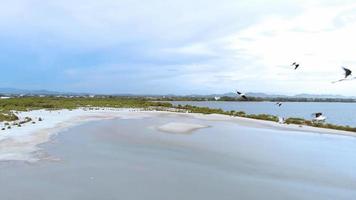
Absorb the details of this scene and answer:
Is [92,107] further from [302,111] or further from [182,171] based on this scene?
[182,171]

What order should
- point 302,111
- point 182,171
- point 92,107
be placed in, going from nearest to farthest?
point 182,171
point 92,107
point 302,111

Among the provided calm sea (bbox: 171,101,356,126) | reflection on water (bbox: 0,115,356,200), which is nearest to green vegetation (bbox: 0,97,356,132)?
calm sea (bbox: 171,101,356,126)

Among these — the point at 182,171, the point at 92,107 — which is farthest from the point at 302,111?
the point at 182,171

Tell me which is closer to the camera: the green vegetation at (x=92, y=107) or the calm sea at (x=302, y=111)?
the green vegetation at (x=92, y=107)

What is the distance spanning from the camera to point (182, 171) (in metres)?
13.6

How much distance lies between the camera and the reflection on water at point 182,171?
10.9 m

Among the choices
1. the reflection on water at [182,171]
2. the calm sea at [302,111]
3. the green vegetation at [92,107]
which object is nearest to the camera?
the reflection on water at [182,171]

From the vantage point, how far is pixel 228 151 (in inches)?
715

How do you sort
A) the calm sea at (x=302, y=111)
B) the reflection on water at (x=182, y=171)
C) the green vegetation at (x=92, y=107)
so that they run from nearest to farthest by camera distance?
the reflection on water at (x=182, y=171) < the green vegetation at (x=92, y=107) < the calm sea at (x=302, y=111)

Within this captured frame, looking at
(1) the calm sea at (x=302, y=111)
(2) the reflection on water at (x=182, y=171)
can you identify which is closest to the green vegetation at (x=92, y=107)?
(1) the calm sea at (x=302, y=111)

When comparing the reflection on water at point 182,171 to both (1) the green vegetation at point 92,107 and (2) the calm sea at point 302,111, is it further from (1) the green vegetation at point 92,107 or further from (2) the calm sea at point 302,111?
(2) the calm sea at point 302,111

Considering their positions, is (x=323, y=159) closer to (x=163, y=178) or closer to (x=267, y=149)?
(x=267, y=149)

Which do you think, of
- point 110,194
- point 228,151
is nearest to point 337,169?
point 228,151

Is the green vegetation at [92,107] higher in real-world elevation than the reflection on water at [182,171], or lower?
higher
